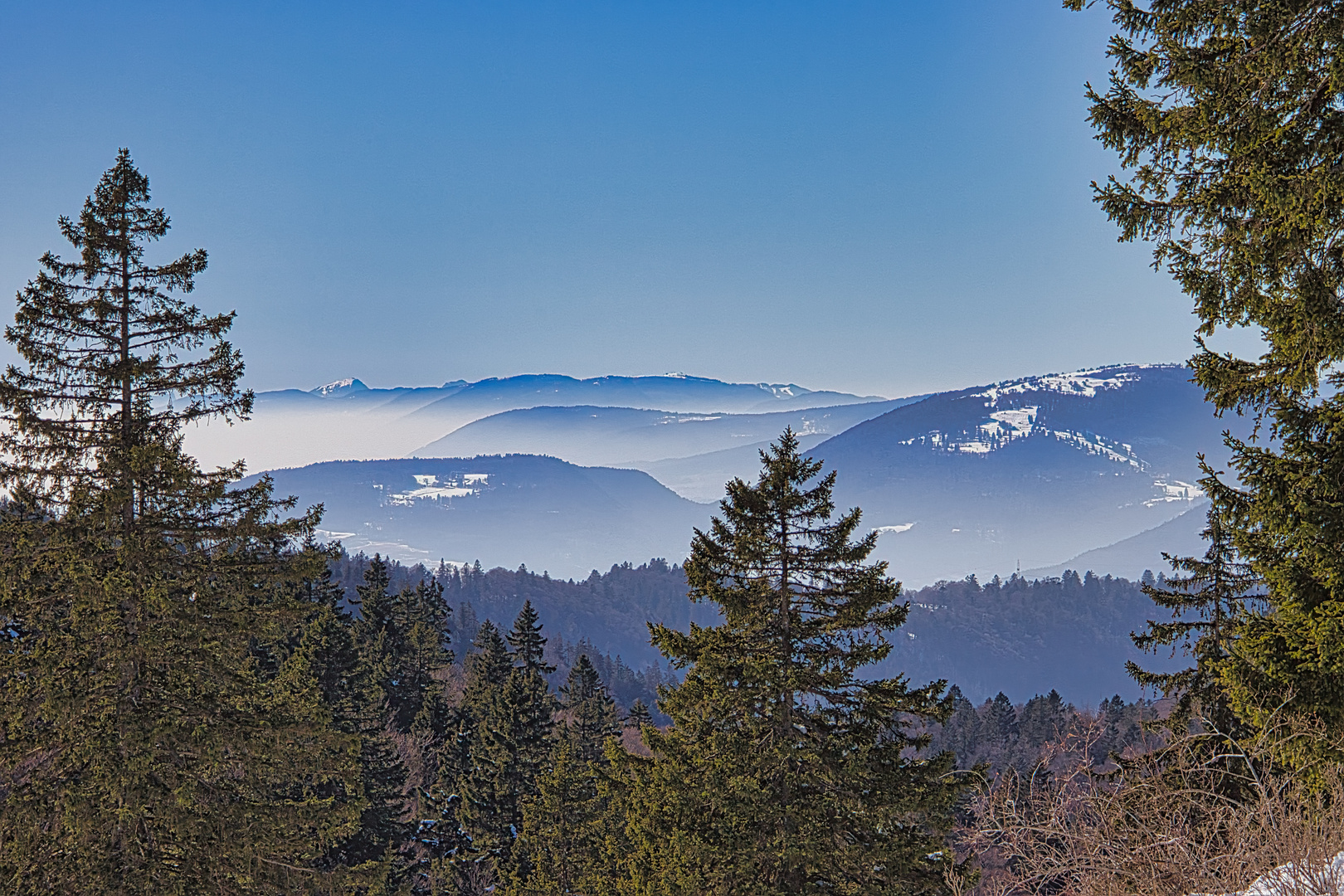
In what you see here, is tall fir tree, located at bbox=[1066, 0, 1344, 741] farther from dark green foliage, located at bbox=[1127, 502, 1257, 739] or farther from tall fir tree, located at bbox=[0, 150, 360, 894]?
tall fir tree, located at bbox=[0, 150, 360, 894]

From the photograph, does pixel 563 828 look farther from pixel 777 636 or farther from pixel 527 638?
pixel 527 638

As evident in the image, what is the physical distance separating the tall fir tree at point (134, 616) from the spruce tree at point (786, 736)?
483 cm

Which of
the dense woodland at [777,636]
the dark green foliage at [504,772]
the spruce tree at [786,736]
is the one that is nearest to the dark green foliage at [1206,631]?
the dense woodland at [777,636]

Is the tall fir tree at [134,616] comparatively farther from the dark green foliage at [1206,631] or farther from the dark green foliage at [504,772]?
the dark green foliage at [504,772]

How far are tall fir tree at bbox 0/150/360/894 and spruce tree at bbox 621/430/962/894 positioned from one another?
15.8 ft

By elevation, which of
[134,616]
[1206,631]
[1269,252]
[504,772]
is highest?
[1269,252]

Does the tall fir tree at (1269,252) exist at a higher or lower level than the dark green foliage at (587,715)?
higher

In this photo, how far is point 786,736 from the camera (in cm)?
1145

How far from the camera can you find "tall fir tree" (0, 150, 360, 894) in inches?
385

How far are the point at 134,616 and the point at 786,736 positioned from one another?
8.73 metres

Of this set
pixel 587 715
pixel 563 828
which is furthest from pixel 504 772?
pixel 587 715

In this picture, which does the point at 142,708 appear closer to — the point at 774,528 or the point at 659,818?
the point at 659,818

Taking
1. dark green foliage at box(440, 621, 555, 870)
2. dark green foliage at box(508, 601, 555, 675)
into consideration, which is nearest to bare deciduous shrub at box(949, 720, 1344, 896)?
dark green foliage at box(440, 621, 555, 870)

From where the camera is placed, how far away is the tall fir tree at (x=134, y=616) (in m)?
9.77
